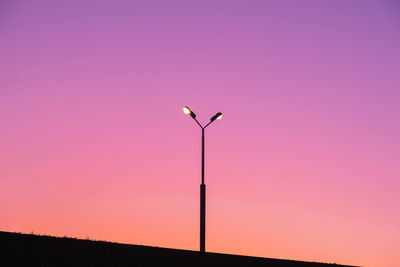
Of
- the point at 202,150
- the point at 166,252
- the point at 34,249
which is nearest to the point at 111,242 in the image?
the point at 166,252

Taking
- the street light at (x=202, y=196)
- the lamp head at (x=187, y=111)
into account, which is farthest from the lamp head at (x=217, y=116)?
the lamp head at (x=187, y=111)

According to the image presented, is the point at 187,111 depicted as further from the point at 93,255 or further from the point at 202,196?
the point at 93,255

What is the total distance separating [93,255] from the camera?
787 inches

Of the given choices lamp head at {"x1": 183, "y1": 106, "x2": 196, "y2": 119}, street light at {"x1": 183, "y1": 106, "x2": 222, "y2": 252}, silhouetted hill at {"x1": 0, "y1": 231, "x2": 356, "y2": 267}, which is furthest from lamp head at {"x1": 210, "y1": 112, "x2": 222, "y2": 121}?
silhouetted hill at {"x1": 0, "y1": 231, "x2": 356, "y2": 267}

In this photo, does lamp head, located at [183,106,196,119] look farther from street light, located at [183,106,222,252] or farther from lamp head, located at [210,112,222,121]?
lamp head, located at [210,112,222,121]

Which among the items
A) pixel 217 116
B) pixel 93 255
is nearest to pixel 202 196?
pixel 217 116

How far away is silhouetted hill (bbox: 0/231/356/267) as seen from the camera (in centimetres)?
1853

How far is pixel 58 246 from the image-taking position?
2062 cm

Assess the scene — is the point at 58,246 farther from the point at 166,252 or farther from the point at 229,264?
the point at 229,264

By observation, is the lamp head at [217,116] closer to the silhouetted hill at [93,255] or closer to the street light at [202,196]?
the street light at [202,196]

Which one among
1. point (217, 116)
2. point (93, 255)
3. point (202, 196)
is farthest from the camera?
point (217, 116)

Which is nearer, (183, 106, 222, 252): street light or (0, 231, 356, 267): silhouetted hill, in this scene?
(0, 231, 356, 267): silhouetted hill

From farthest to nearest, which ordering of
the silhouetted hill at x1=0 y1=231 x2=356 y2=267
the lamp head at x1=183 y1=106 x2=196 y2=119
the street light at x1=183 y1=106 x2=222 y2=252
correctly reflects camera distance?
the lamp head at x1=183 y1=106 x2=196 y2=119 → the street light at x1=183 y1=106 x2=222 y2=252 → the silhouetted hill at x1=0 y1=231 x2=356 y2=267

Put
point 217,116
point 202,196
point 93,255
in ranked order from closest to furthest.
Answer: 1. point 93,255
2. point 202,196
3. point 217,116
